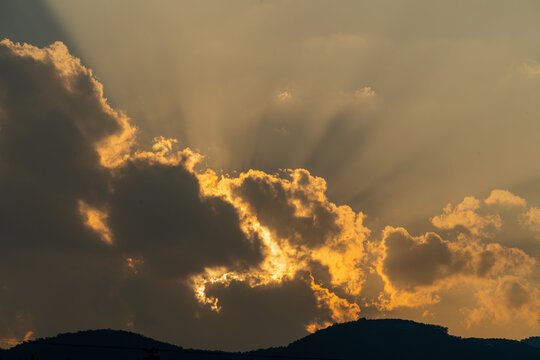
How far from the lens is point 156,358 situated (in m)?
71.5
